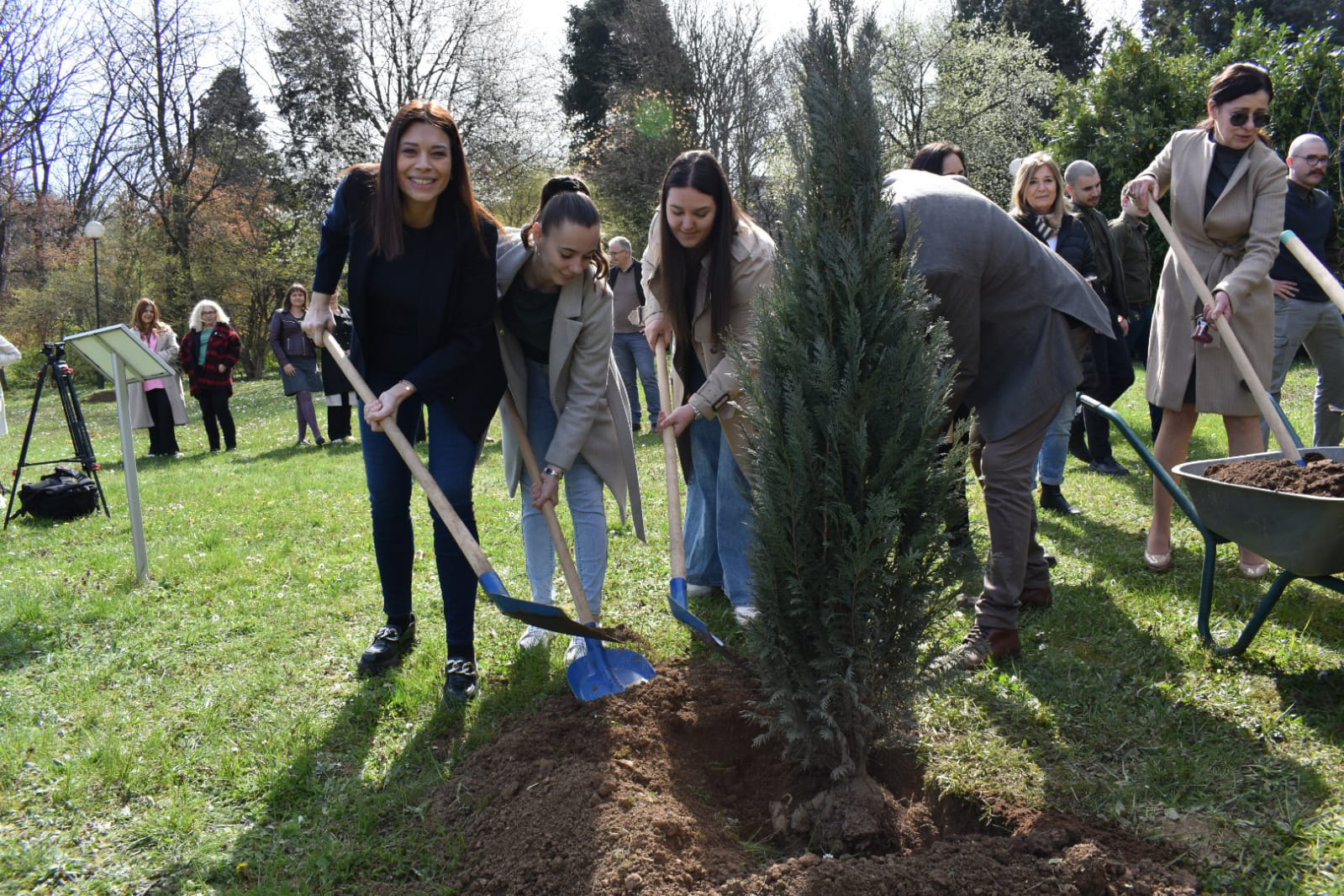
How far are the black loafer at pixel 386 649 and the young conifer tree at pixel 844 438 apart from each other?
1994 mm

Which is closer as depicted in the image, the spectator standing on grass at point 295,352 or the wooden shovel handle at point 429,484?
the wooden shovel handle at point 429,484

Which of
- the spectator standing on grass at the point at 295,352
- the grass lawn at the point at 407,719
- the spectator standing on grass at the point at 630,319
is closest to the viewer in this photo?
the grass lawn at the point at 407,719

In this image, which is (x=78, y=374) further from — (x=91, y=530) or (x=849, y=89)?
(x=849, y=89)

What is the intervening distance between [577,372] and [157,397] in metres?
9.75

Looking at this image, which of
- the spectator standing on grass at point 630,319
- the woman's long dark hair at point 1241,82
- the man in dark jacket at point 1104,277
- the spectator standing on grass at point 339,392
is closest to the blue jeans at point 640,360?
the spectator standing on grass at point 630,319

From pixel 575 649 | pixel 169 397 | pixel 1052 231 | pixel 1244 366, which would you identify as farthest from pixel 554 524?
pixel 169 397

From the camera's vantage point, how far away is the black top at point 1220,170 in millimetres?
4074

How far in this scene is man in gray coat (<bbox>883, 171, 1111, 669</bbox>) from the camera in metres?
Answer: 3.09

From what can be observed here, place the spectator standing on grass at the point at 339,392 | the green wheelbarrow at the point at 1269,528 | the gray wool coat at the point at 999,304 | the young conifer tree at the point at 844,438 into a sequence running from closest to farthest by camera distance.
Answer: the young conifer tree at the point at 844,438
the green wheelbarrow at the point at 1269,528
the gray wool coat at the point at 999,304
the spectator standing on grass at the point at 339,392

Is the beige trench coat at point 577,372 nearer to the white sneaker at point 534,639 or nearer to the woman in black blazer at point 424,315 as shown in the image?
the woman in black blazer at point 424,315

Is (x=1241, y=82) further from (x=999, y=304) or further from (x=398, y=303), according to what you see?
(x=398, y=303)

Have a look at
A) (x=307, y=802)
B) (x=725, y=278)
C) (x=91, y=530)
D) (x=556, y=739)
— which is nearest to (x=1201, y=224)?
(x=725, y=278)

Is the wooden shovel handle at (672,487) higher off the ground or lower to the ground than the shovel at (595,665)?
higher

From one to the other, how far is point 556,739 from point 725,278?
1.85m
